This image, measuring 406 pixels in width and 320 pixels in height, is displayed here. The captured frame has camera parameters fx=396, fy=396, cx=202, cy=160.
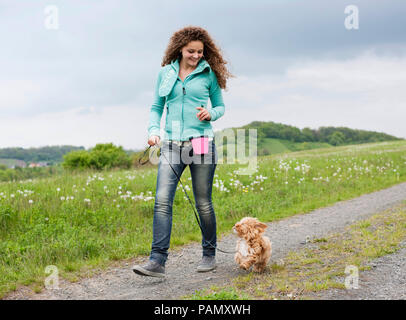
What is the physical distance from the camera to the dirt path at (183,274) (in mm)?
4480

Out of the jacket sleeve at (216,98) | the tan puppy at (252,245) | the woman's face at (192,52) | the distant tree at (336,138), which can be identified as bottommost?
the tan puppy at (252,245)

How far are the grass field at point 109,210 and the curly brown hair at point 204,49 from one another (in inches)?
118

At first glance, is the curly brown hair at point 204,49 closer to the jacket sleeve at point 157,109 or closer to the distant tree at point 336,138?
the jacket sleeve at point 157,109

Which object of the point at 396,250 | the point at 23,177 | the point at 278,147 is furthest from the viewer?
the point at 278,147

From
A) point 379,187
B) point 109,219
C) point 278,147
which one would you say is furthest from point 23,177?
point 278,147

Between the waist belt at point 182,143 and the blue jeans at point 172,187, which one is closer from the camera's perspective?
the blue jeans at point 172,187

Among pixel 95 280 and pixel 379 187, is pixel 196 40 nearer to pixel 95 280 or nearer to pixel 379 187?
pixel 95 280

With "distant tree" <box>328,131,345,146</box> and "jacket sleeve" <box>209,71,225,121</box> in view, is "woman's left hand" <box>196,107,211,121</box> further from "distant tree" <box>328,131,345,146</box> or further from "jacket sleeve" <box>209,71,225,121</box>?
"distant tree" <box>328,131,345,146</box>

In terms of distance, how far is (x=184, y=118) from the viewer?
4.72 m

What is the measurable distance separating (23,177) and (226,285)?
9820 millimetres

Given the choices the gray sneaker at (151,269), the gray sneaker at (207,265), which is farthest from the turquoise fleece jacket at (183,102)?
the gray sneaker at (207,265)

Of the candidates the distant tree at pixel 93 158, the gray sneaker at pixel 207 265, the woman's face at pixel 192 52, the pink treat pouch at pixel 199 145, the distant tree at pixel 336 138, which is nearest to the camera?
the pink treat pouch at pixel 199 145

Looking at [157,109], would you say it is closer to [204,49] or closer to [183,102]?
[183,102]

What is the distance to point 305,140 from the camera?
4678cm
